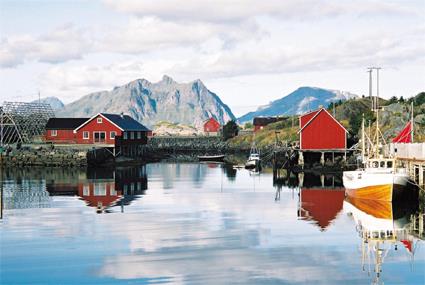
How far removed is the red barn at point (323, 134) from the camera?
264ft

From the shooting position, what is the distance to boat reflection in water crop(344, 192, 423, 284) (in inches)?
1110

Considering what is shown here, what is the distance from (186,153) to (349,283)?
112051mm

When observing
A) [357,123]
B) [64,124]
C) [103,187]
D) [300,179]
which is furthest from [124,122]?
[103,187]

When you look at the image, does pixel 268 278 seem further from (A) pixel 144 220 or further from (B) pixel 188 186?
(B) pixel 188 186

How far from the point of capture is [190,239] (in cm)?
3194

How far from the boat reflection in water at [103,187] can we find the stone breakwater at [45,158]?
7.75 m

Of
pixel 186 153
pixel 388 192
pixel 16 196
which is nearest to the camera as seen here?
pixel 388 192

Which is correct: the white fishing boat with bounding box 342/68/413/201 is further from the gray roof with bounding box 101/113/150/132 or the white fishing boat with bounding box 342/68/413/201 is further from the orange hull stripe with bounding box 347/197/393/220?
the gray roof with bounding box 101/113/150/132

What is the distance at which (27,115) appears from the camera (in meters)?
110

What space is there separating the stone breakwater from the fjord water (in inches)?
1157

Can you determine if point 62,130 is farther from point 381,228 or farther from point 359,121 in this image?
point 381,228

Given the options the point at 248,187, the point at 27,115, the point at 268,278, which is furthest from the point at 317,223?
the point at 27,115

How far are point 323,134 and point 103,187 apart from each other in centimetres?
3089

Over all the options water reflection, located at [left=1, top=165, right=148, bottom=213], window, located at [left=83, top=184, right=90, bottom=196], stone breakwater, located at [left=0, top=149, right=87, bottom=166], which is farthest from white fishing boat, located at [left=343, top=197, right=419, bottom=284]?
stone breakwater, located at [left=0, top=149, right=87, bottom=166]
